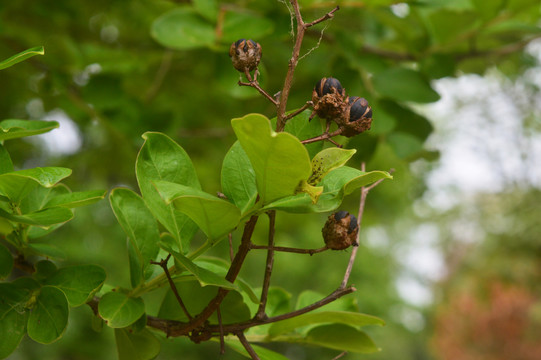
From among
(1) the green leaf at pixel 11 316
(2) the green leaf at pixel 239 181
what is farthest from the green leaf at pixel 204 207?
(1) the green leaf at pixel 11 316

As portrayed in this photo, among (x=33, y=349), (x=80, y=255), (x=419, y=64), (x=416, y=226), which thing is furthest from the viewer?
(x=416, y=226)

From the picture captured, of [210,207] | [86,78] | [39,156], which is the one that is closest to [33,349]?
[39,156]

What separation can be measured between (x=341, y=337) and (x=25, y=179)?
23cm

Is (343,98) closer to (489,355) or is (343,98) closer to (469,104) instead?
(469,104)

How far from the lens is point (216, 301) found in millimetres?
295

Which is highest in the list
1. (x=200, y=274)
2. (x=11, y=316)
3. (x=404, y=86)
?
(x=404, y=86)

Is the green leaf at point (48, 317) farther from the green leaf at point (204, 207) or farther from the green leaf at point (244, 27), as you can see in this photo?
the green leaf at point (244, 27)

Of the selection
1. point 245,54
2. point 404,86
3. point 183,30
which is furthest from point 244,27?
point 245,54

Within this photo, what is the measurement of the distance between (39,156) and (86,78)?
75cm

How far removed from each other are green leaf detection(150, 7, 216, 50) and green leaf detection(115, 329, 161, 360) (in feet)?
1.26

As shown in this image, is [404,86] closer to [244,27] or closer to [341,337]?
[244,27]

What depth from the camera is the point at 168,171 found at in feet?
0.99

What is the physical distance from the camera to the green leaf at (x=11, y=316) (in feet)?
0.99

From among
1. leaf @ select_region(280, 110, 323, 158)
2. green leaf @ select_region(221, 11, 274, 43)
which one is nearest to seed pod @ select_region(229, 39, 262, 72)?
leaf @ select_region(280, 110, 323, 158)
